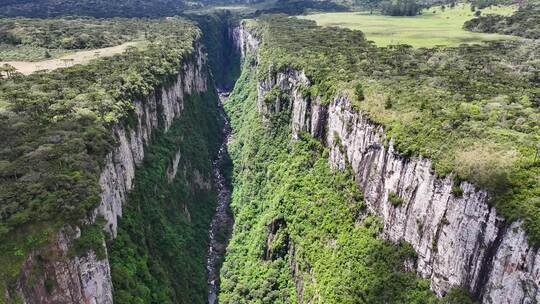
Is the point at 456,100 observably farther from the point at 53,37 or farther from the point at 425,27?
the point at 53,37

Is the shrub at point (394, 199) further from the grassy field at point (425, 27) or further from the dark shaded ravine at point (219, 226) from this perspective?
the grassy field at point (425, 27)

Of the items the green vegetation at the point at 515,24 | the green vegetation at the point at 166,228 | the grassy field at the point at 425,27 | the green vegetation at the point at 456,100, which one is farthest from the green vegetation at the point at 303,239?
the green vegetation at the point at 515,24

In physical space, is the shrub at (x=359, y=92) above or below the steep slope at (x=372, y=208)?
above

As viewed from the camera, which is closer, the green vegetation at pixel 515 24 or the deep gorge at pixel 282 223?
the deep gorge at pixel 282 223

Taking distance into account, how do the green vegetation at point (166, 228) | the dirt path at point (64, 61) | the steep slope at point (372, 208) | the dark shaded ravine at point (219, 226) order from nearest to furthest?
the steep slope at point (372, 208) < the green vegetation at point (166, 228) < the dark shaded ravine at point (219, 226) < the dirt path at point (64, 61)

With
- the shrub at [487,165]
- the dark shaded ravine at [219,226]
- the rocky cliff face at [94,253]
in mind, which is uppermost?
the shrub at [487,165]

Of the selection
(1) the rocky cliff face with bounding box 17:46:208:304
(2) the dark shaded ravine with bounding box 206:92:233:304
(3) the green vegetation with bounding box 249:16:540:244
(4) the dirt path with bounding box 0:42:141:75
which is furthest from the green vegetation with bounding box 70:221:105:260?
(4) the dirt path with bounding box 0:42:141:75

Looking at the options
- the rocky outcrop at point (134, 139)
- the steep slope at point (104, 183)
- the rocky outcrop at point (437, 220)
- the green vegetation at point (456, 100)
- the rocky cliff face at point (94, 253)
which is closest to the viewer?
the rocky outcrop at point (437, 220)
